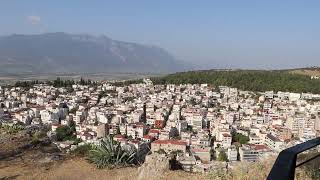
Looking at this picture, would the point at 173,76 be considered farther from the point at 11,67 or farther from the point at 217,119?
the point at 11,67

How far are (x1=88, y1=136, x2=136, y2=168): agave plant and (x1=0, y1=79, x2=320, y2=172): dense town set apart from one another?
22074mm

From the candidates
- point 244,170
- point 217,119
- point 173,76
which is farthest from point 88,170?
point 173,76

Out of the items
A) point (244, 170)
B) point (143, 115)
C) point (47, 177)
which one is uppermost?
point (244, 170)

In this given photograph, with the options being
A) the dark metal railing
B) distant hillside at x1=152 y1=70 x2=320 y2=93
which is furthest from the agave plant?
distant hillside at x1=152 y1=70 x2=320 y2=93

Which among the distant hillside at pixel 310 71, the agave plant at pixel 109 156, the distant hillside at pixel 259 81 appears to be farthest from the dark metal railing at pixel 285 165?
the distant hillside at pixel 310 71

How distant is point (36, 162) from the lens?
30.1ft

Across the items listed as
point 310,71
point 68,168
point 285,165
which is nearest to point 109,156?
point 68,168

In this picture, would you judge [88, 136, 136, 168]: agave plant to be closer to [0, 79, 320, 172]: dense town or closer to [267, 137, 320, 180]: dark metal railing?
[267, 137, 320, 180]: dark metal railing

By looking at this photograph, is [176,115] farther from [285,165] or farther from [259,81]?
[285,165]

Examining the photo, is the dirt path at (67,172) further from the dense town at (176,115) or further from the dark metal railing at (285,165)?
the dense town at (176,115)

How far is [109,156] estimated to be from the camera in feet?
28.4

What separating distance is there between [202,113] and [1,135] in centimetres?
4148

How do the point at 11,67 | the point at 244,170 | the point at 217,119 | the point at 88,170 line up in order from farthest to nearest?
the point at 11,67 < the point at 217,119 < the point at 88,170 < the point at 244,170

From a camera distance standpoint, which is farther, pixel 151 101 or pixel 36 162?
pixel 151 101
